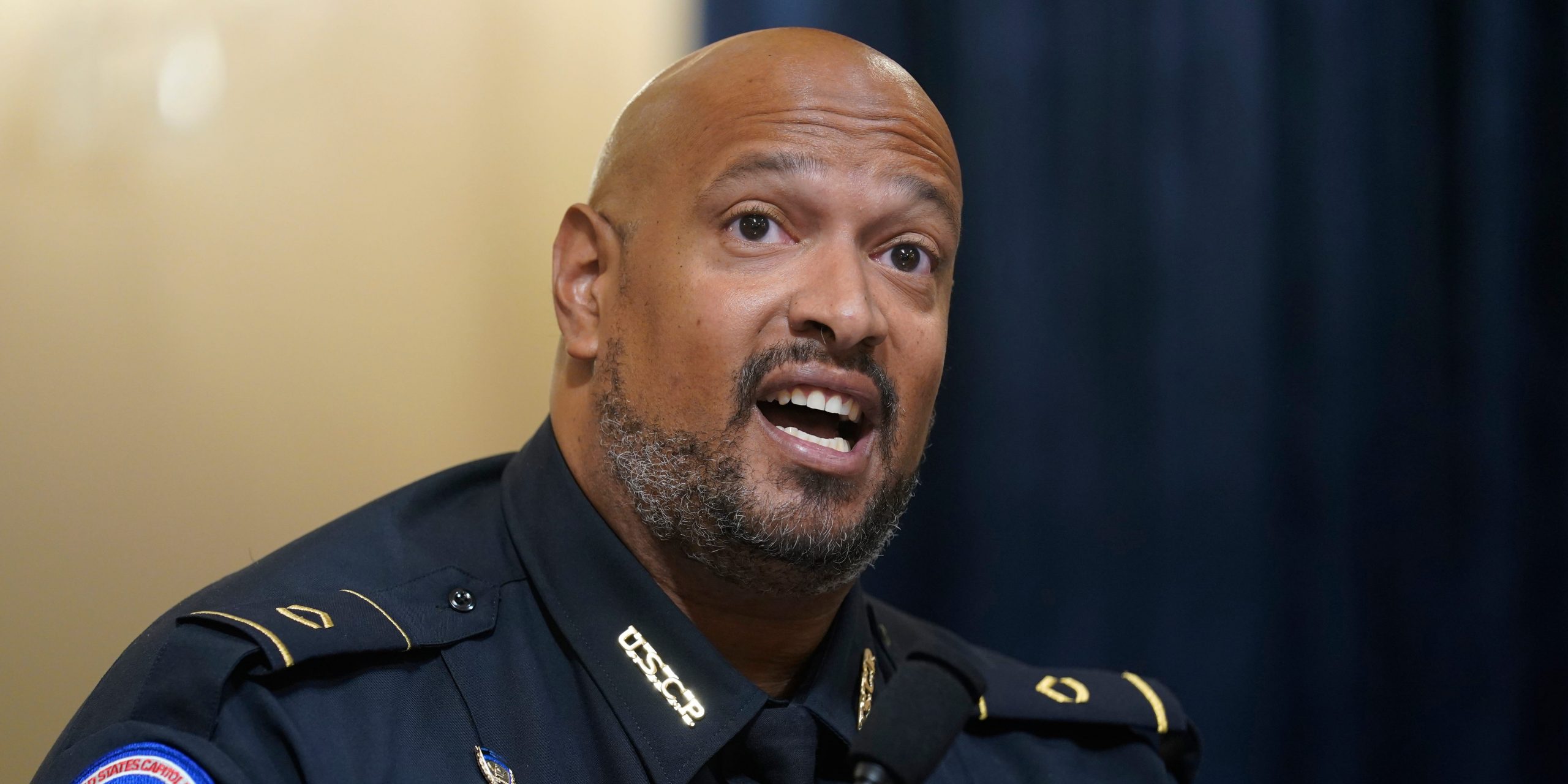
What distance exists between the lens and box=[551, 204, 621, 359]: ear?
141 centimetres

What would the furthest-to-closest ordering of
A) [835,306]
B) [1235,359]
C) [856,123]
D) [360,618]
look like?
1. [1235,359]
2. [856,123]
3. [835,306]
4. [360,618]

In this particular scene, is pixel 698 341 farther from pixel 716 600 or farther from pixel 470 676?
pixel 470 676

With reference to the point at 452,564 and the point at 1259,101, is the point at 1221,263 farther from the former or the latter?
the point at 452,564

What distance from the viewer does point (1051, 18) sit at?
2.15 metres

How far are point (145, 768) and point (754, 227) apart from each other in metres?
0.74

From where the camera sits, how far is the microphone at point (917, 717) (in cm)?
89

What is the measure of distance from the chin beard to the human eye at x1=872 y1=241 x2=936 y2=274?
151 millimetres

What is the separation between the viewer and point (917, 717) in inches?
36.7

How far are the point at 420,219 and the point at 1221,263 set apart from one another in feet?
4.23

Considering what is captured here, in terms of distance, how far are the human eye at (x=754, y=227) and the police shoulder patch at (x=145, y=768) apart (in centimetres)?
70

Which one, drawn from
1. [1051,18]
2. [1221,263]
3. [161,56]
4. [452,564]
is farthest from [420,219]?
[1221,263]

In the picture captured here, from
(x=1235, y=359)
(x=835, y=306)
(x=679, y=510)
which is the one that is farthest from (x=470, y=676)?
→ (x=1235, y=359)

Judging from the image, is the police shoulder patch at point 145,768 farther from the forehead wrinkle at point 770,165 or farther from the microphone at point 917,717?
the forehead wrinkle at point 770,165

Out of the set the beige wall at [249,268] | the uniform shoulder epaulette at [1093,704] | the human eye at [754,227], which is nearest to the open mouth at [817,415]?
the human eye at [754,227]
